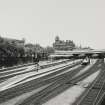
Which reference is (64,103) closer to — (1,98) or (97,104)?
(97,104)

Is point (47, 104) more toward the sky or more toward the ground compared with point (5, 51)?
more toward the ground

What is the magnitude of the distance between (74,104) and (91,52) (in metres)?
109

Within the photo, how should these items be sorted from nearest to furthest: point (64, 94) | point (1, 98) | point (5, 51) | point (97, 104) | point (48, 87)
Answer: point (97, 104), point (1, 98), point (64, 94), point (48, 87), point (5, 51)

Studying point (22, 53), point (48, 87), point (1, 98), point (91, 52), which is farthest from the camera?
point (91, 52)

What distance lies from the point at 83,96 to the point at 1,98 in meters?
9.57

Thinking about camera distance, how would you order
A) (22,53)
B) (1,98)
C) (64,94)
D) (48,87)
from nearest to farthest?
(1,98) → (64,94) → (48,87) → (22,53)

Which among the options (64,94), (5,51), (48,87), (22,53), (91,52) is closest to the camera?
(64,94)

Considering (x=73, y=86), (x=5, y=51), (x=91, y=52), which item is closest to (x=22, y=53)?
(x=5, y=51)

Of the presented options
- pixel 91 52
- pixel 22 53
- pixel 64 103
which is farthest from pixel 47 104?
pixel 91 52

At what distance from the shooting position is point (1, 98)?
23.6 metres

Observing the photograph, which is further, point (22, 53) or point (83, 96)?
point (22, 53)

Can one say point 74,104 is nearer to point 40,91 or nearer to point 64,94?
point 64,94

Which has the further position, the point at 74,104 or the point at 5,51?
the point at 5,51

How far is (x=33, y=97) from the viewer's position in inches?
950
